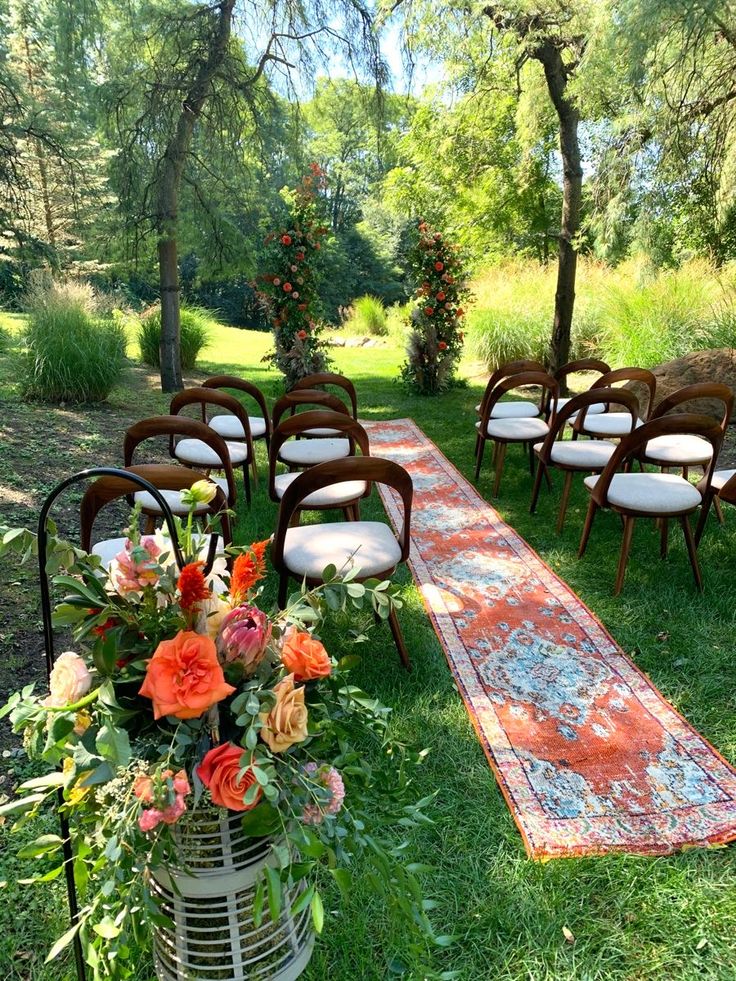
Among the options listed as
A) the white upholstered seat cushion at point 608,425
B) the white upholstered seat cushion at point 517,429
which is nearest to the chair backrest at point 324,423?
the white upholstered seat cushion at point 517,429

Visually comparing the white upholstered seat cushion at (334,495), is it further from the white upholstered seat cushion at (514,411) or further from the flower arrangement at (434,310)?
the flower arrangement at (434,310)

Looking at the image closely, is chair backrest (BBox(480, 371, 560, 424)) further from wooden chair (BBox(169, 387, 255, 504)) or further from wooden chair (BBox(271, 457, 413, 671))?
wooden chair (BBox(271, 457, 413, 671))

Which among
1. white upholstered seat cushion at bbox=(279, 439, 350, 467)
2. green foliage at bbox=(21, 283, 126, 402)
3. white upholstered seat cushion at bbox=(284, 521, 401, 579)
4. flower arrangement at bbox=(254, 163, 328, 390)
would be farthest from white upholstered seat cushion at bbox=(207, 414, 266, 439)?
flower arrangement at bbox=(254, 163, 328, 390)

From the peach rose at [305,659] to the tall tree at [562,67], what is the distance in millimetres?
6340

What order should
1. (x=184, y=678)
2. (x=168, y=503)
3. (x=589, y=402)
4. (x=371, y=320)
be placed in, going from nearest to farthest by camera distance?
(x=184, y=678) < (x=168, y=503) < (x=589, y=402) < (x=371, y=320)

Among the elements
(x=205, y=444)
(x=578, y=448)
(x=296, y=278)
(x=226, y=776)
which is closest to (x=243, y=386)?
(x=205, y=444)

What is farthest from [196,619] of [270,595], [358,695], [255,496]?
[255,496]

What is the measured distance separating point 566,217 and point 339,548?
646 cm

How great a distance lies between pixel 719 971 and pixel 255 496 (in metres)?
3.61

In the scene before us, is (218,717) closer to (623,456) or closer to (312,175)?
(623,456)

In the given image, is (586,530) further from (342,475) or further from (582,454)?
(342,475)

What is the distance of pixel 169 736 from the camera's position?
3.43 ft

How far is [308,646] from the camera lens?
1.05 m

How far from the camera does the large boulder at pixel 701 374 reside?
5582mm
